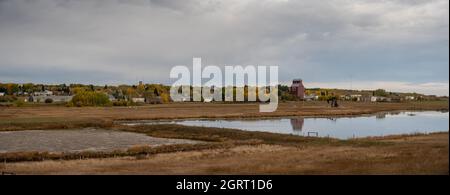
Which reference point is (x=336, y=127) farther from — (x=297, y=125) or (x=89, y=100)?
(x=89, y=100)

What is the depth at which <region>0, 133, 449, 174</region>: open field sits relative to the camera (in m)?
20.4

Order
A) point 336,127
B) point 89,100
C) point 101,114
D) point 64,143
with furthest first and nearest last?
1. point 89,100
2. point 101,114
3. point 336,127
4. point 64,143

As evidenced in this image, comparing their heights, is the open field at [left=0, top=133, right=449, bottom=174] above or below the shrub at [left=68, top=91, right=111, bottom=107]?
below

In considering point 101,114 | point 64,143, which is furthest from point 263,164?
point 101,114

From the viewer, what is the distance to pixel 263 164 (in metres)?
23.4

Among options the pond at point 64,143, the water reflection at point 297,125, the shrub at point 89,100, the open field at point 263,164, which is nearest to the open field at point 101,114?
the water reflection at point 297,125

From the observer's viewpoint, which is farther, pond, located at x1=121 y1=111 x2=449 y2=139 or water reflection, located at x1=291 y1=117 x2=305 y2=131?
water reflection, located at x1=291 y1=117 x2=305 y2=131

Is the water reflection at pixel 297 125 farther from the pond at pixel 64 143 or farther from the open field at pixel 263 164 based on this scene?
the open field at pixel 263 164

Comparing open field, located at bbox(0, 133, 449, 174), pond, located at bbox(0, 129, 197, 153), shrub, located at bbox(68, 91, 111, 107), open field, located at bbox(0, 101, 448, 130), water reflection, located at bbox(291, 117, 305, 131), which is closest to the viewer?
open field, located at bbox(0, 133, 449, 174)

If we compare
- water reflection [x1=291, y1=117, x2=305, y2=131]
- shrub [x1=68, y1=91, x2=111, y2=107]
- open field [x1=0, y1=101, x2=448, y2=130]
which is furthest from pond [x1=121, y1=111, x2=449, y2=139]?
shrub [x1=68, y1=91, x2=111, y2=107]

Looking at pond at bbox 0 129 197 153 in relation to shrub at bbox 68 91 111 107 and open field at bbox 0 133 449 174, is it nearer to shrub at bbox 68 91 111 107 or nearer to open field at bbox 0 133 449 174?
open field at bbox 0 133 449 174

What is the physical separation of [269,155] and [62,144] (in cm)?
1753

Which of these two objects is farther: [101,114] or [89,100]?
[89,100]
